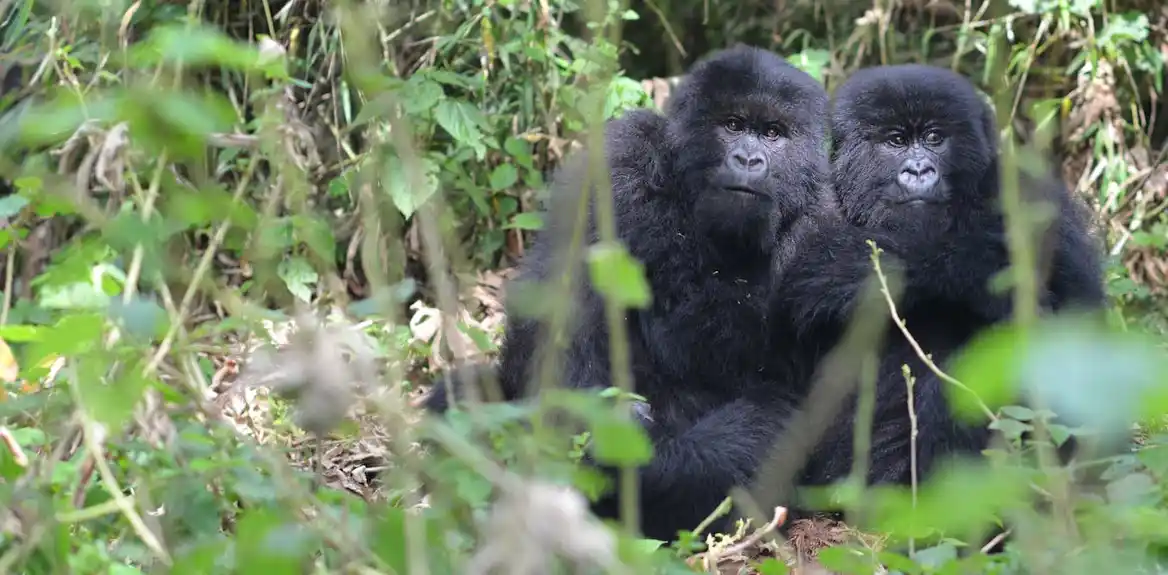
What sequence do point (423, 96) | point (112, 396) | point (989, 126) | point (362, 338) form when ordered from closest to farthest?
point (112, 396), point (362, 338), point (989, 126), point (423, 96)

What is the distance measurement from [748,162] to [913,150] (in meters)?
0.57

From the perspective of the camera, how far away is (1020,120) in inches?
227

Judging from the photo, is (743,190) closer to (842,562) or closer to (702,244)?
(702,244)

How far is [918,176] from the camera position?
12.5ft

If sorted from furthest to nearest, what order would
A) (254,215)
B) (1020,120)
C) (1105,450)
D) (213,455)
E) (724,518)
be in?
(1020,120) → (724,518) → (1105,450) → (213,455) → (254,215)

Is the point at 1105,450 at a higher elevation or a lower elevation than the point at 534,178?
higher

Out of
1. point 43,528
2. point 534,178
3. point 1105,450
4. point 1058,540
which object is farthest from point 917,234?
point 43,528

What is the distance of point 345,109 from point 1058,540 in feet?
11.6

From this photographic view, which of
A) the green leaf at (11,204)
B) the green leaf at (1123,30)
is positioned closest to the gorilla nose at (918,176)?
the green leaf at (1123,30)

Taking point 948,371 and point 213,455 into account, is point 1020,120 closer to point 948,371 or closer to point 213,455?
point 948,371

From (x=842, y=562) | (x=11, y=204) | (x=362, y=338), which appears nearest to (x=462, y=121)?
(x=11, y=204)

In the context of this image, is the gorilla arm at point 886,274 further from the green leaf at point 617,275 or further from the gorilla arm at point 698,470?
the green leaf at point 617,275

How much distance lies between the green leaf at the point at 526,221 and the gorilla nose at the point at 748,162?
105 cm

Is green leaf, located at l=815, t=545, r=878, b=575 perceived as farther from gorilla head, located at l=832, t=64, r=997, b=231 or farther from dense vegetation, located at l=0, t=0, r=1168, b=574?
gorilla head, located at l=832, t=64, r=997, b=231
